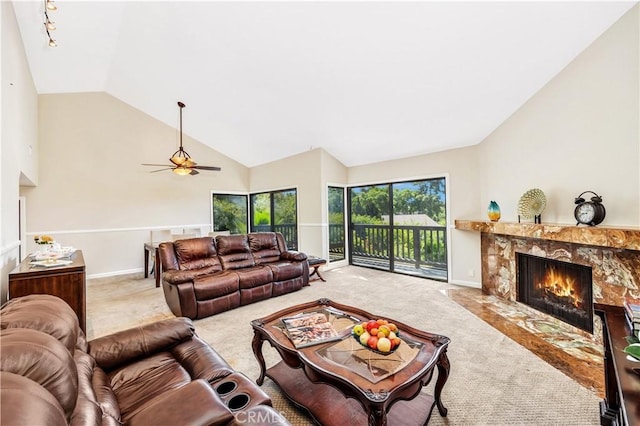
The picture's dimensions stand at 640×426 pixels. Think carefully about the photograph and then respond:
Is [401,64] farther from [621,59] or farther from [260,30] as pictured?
[621,59]

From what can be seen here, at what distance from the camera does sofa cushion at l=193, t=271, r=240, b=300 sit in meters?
3.55

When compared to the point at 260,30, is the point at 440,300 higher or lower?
lower

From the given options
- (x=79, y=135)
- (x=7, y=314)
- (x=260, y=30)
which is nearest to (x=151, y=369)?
(x=7, y=314)

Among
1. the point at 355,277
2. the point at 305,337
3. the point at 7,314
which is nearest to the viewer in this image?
the point at 7,314

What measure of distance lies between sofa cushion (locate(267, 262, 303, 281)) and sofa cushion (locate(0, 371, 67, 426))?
142 inches

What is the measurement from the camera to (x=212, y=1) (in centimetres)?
300

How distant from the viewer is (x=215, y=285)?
366 centimetres

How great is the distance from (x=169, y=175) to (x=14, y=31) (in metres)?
3.64

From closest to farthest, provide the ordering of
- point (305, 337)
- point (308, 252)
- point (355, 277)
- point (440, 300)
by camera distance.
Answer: point (305, 337) < point (440, 300) < point (355, 277) < point (308, 252)

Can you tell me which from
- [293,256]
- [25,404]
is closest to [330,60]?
[293,256]

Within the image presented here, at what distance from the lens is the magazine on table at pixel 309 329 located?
6.32 feet

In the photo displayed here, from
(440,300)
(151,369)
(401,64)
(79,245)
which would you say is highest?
(401,64)

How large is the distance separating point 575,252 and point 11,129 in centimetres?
627

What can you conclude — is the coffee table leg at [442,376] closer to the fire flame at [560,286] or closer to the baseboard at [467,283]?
the fire flame at [560,286]
